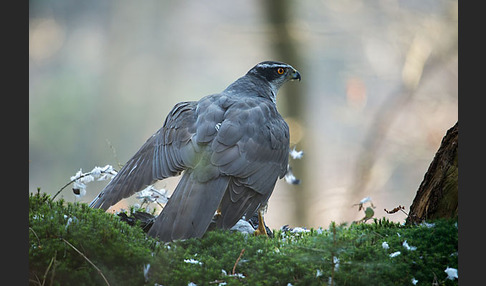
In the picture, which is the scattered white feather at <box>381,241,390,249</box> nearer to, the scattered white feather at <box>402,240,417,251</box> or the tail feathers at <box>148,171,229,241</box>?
the scattered white feather at <box>402,240,417,251</box>

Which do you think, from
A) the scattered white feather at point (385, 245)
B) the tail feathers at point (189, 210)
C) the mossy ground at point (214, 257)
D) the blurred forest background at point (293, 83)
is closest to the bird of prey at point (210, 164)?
the tail feathers at point (189, 210)

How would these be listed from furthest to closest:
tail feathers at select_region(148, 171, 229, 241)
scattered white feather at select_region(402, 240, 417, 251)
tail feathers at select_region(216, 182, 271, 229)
→ tail feathers at select_region(216, 182, 271, 229), tail feathers at select_region(148, 171, 229, 241), scattered white feather at select_region(402, 240, 417, 251)

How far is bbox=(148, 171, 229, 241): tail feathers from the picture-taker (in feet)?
9.07

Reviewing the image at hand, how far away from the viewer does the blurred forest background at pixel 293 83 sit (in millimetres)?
3758

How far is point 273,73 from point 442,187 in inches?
69.7

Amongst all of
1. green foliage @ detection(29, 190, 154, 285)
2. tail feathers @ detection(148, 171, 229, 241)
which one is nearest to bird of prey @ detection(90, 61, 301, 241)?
tail feathers @ detection(148, 171, 229, 241)

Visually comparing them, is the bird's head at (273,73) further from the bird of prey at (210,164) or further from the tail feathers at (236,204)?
the tail feathers at (236,204)

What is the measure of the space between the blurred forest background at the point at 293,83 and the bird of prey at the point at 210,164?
56 centimetres

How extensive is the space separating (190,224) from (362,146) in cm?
270

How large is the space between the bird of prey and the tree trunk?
91cm

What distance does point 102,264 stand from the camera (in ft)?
7.50

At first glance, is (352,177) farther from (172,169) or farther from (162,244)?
(162,244)

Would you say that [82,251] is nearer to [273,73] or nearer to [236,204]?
[236,204]

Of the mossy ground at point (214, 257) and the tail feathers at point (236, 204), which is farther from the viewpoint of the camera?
the tail feathers at point (236, 204)
